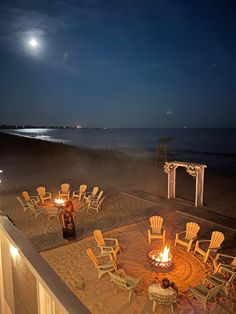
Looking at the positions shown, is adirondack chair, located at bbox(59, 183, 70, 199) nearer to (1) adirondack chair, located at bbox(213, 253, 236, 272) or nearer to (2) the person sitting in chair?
(1) adirondack chair, located at bbox(213, 253, 236, 272)

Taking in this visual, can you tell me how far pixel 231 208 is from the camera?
1221 cm

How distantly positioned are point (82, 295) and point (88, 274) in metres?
0.78

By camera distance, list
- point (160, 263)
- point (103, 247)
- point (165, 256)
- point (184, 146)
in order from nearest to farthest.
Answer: point (160, 263)
point (165, 256)
point (103, 247)
point (184, 146)

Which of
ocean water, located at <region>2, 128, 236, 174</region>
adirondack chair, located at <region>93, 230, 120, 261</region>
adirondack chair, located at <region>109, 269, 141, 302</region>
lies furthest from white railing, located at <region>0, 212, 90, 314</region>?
ocean water, located at <region>2, 128, 236, 174</region>

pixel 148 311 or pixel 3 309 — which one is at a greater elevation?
pixel 3 309

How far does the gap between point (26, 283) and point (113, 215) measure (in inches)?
335

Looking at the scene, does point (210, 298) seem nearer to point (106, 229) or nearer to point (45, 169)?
point (106, 229)

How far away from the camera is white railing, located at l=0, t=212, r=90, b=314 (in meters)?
1.39

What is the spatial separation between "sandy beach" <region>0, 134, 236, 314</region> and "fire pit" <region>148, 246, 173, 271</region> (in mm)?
255

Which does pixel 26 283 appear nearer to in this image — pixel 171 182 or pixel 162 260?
pixel 162 260

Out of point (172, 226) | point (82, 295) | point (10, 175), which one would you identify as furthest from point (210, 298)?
point (10, 175)

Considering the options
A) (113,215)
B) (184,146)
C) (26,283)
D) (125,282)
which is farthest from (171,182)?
(184,146)

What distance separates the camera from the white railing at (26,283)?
1.39 meters

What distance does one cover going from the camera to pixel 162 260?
6445 millimetres
